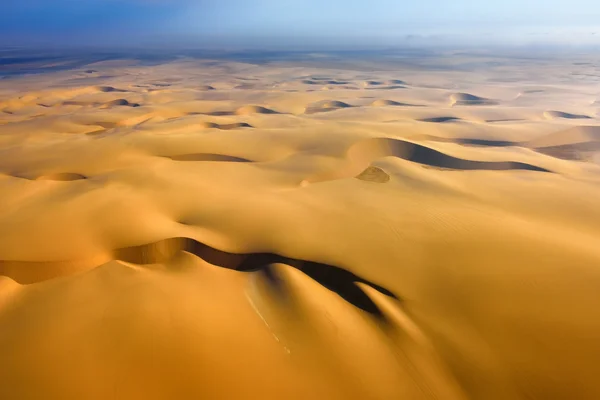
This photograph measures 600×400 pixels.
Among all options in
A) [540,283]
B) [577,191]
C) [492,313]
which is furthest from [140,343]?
[577,191]

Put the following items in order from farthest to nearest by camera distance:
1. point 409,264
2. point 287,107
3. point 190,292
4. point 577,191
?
point 287,107
point 577,191
point 409,264
point 190,292

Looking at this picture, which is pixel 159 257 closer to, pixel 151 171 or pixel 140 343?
pixel 140 343

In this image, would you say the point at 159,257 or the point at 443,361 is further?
the point at 159,257

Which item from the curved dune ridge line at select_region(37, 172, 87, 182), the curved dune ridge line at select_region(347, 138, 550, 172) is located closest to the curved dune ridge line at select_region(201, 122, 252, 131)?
the curved dune ridge line at select_region(347, 138, 550, 172)

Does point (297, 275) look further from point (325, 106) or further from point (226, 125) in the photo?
point (325, 106)

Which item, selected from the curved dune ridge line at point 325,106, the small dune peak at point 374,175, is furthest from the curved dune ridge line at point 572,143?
the curved dune ridge line at point 325,106

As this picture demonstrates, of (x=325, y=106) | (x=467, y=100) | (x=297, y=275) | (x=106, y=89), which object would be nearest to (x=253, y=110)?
(x=325, y=106)

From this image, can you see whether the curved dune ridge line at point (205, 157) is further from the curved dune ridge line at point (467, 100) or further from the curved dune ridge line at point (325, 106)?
the curved dune ridge line at point (467, 100)

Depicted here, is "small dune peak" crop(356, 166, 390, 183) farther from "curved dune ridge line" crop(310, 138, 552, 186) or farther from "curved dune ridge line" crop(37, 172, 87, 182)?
"curved dune ridge line" crop(37, 172, 87, 182)
